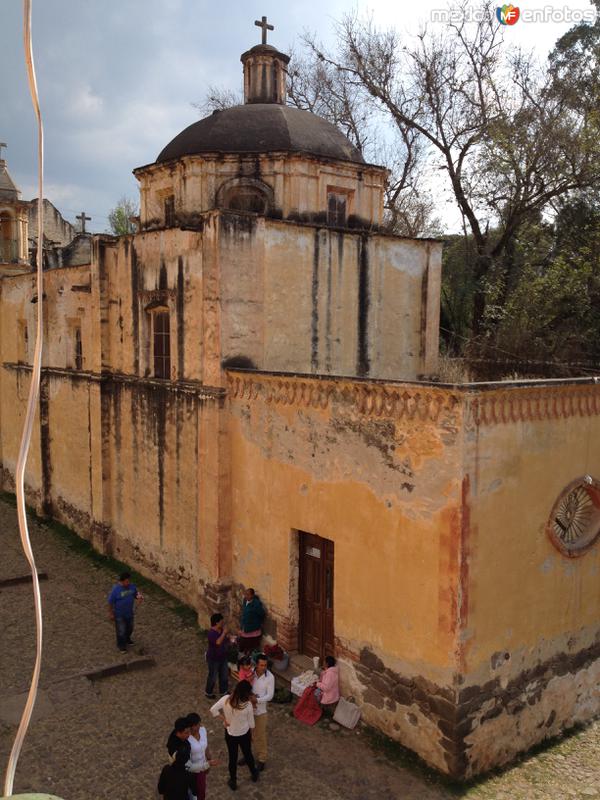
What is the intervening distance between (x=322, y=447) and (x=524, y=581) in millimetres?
3033

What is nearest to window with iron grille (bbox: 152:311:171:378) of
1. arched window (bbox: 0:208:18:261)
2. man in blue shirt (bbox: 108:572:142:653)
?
man in blue shirt (bbox: 108:572:142:653)

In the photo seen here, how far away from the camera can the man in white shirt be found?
25.5 ft

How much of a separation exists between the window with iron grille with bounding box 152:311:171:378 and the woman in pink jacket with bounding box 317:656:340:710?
6.06 m

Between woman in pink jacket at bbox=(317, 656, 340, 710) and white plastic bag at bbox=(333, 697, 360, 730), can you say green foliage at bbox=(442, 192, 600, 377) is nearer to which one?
woman in pink jacket at bbox=(317, 656, 340, 710)

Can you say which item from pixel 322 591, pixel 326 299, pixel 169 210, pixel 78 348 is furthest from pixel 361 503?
pixel 78 348

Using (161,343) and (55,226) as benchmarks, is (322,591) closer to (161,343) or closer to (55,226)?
(161,343)

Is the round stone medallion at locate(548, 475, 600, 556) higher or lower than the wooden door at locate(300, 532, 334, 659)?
higher

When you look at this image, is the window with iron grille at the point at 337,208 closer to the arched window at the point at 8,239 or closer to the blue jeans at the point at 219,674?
the blue jeans at the point at 219,674

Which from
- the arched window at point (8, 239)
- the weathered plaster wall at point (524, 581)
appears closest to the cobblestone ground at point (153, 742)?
the weathered plaster wall at point (524, 581)

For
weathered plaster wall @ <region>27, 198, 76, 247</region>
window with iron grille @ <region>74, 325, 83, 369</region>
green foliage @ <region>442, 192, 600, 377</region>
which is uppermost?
weathered plaster wall @ <region>27, 198, 76, 247</region>

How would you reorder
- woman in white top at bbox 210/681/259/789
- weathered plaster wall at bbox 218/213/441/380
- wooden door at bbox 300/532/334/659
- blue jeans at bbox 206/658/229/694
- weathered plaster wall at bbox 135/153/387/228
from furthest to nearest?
weathered plaster wall at bbox 135/153/387/228 < weathered plaster wall at bbox 218/213/441/380 < wooden door at bbox 300/532/334/659 < blue jeans at bbox 206/658/229/694 < woman in white top at bbox 210/681/259/789

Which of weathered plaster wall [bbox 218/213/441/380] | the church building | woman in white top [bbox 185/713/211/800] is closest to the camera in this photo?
woman in white top [bbox 185/713/211/800]

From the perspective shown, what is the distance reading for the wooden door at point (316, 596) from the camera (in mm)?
9477

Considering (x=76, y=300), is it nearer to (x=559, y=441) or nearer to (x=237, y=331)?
(x=237, y=331)
